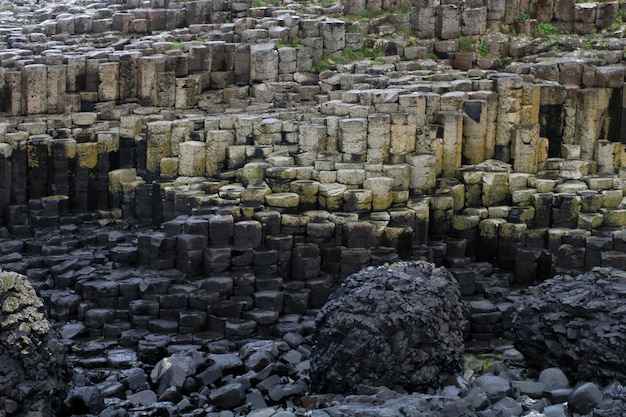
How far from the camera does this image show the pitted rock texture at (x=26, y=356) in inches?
761

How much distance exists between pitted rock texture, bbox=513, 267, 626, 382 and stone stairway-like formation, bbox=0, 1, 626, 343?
2458 millimetres

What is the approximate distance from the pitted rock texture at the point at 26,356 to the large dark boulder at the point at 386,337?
4622 millimetres

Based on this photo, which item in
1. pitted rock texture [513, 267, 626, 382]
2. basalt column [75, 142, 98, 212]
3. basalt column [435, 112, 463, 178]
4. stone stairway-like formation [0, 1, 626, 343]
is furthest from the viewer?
basalt column [75, 142, 98, 212]

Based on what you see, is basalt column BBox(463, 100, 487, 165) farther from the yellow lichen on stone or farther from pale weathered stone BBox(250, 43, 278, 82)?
the yellow lichen on stone

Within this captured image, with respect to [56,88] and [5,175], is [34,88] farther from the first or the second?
[5,175]

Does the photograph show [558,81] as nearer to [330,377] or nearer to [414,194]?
Answer: [414,194]

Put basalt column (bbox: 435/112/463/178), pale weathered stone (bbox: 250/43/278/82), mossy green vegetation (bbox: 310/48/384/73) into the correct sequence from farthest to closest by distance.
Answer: mossy green vegetation (bbox: 310/48/384/73), pale weathered stone (bbox: 250/43/278/82), basalt column (bbox: 435/112/463/178)

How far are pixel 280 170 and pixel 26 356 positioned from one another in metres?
9.33

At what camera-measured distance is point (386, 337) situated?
71.3ft

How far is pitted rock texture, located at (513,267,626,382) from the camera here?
21.9 m

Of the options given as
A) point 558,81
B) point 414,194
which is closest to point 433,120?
point 414,194

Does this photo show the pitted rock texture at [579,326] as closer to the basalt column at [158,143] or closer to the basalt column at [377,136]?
the basalt column at [377,136]

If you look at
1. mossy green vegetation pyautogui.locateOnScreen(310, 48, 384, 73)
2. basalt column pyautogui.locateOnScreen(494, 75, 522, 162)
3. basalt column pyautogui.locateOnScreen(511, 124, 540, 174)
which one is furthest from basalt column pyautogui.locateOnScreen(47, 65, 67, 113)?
basalt column pyautogui.locateOnScreen(511, 124, 540, 174)

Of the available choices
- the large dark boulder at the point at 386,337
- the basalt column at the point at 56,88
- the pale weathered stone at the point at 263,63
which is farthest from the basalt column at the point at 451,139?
the basalt column at the point at 56,88
